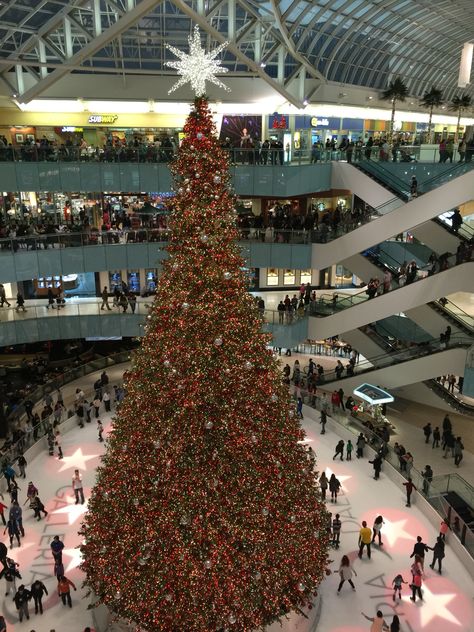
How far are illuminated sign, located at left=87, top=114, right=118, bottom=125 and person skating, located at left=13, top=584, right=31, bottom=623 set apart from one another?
2726 cm

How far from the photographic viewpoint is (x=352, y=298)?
2402 centimetres

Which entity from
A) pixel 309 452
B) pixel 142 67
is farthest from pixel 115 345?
pixel 309 452

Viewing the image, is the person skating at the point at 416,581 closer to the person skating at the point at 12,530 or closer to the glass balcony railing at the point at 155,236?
the person skating at the point at 12,530

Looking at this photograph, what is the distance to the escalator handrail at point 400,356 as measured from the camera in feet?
70.3

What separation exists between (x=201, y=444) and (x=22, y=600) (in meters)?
5.60

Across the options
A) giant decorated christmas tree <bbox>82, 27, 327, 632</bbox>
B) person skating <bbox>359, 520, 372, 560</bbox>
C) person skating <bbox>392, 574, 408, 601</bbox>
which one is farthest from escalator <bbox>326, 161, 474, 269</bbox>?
giant decorated christmas tree <bbox>82, 27, 327, 632</bbox>

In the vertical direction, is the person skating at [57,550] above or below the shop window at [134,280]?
below

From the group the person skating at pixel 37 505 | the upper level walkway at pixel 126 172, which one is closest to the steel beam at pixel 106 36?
the upper level walkway at pixel 126 172

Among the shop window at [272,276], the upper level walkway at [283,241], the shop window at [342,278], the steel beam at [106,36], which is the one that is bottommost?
the shop window at [342,278]

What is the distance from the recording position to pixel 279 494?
361 inches

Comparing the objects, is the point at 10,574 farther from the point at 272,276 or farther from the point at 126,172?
the point at 272,276

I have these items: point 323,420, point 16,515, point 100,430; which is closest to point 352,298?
point 323,420

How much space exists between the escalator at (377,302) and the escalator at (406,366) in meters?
1.73

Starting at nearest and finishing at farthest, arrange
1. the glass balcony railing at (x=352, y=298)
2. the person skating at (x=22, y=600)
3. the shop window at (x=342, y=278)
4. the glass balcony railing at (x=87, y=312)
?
1. the person skating at (x=22, y=600)
2. the glass balcony railing at (x=352, y=298)
3. the glass balcony railing at (x=87, y=312)
4. the shop window at (x=342, y=278)
